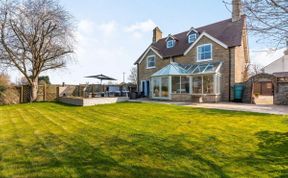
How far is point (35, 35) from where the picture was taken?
21.8m

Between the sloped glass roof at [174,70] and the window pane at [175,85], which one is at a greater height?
the sloped glass roof at [174,70]

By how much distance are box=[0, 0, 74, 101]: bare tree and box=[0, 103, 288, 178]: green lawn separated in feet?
54.4

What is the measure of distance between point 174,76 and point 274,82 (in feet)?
28.9

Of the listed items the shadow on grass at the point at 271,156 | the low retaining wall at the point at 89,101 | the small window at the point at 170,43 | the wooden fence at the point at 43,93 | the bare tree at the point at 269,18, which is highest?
the small window at the point at 170,43

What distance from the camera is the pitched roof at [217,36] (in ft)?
66.2

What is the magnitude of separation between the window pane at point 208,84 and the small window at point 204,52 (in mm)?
2469

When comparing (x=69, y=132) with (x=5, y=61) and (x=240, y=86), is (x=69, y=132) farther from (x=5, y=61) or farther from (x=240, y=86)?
(x=5, y=61)

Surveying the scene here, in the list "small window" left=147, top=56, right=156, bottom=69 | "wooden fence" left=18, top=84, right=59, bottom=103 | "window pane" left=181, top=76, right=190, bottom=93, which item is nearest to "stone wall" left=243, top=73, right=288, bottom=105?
"window pane" left=181, top=76, right=190, bottom=93

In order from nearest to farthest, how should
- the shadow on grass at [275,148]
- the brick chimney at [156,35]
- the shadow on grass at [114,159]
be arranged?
1. the shadow on grass at [114,159]
2. the shadow on grass at [275,148]
3. the brick chimney at [156,35]

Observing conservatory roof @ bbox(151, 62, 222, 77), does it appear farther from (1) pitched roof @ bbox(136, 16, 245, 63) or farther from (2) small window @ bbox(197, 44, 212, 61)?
(1) pitched roof @ bbox(136, 16, 245, 63)

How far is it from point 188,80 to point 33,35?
54.8 ft

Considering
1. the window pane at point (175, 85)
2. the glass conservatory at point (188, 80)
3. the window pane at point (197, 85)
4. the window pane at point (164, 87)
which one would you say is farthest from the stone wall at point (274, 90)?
the window pane at point (164, 87)

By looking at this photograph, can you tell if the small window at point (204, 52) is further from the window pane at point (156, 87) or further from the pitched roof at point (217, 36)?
the window pane at point (156, 87)

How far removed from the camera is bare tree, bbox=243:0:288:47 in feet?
15.3
